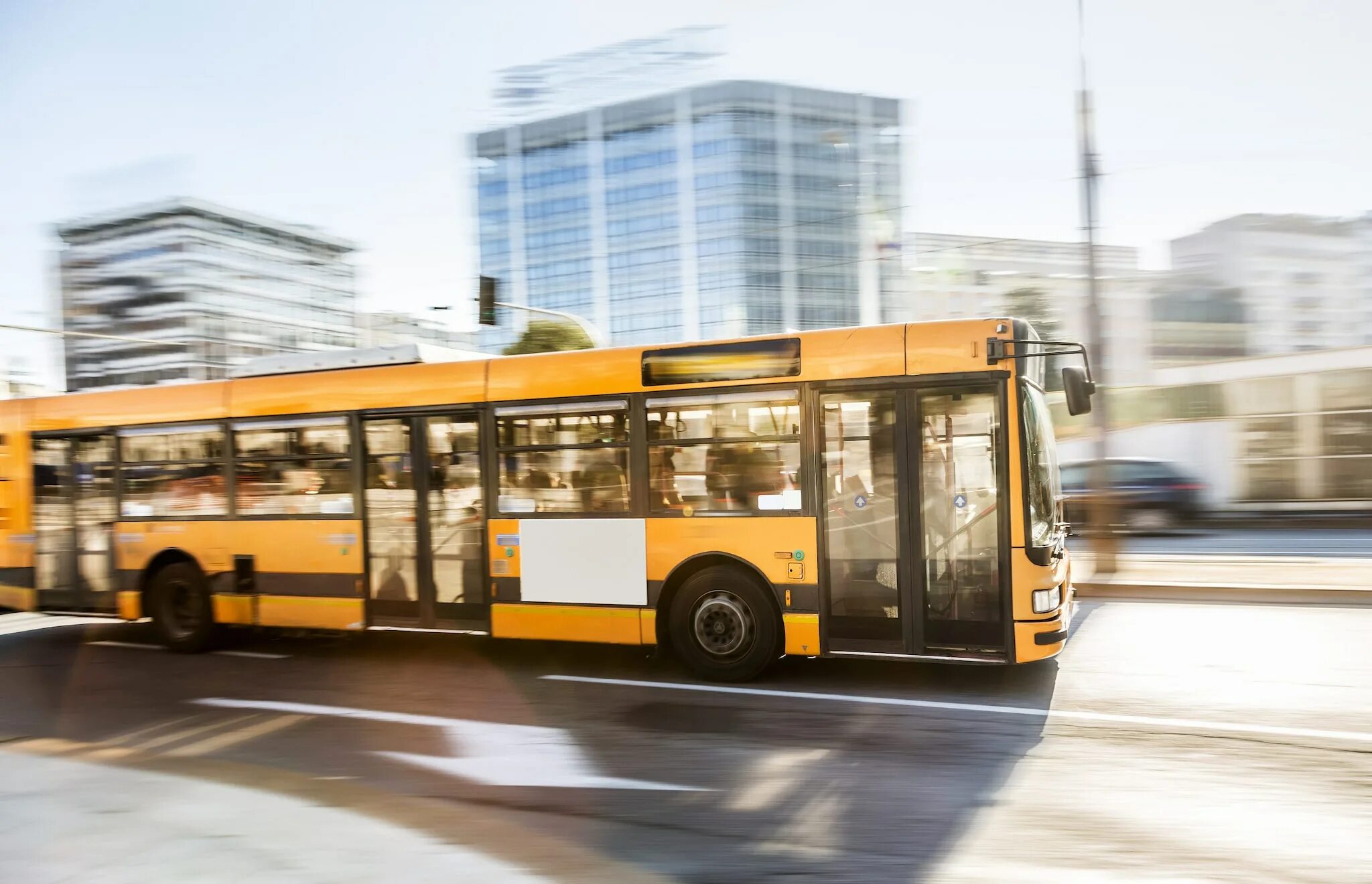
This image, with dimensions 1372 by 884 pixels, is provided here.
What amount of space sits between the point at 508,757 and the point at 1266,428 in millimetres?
21603

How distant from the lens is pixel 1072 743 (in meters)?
5.96

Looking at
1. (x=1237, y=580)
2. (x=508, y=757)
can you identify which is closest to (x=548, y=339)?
(x=1237, y=580)

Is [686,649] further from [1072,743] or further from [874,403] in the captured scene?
[1072,743]

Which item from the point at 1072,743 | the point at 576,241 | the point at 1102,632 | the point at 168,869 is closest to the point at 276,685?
the point at 168,869

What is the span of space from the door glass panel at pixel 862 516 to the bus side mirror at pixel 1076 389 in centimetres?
128

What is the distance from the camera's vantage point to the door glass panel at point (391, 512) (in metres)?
9.07

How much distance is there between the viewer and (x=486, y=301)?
72.8 feet

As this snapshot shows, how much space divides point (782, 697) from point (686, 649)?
99cm

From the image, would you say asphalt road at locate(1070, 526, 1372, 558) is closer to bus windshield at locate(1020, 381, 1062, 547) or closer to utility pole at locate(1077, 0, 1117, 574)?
utility pole at locate(1077, 0, 1117, 574)

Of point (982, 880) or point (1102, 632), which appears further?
point (1102, 632)

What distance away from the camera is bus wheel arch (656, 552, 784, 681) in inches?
301

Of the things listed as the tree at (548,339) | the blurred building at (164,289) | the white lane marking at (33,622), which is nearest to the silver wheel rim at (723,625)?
the white lane marking at (33,622)

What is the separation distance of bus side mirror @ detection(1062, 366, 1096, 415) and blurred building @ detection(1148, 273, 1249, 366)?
249ft

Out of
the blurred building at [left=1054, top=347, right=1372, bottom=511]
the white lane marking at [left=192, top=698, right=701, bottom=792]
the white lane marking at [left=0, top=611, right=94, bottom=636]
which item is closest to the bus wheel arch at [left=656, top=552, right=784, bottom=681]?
the white lane marking at [left=192, top=698, right=701, bottom=792]
